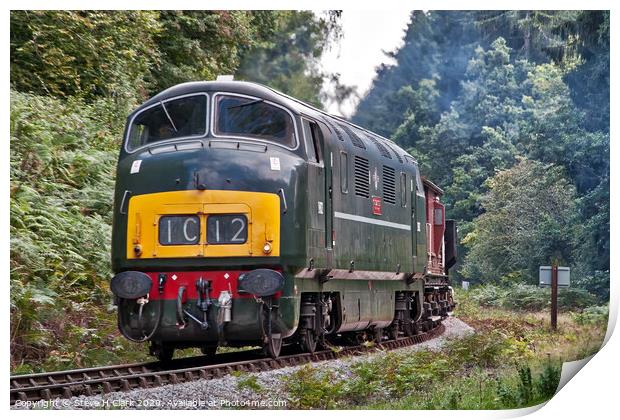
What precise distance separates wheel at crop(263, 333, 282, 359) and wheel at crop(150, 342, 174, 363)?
112 centimetres

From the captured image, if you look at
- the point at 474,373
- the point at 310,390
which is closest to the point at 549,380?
the point at 474,373

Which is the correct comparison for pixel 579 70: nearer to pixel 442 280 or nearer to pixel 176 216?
pixel 176 216

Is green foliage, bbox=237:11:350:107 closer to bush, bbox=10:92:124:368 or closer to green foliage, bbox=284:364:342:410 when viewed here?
bush, bbox=10:92:124:368

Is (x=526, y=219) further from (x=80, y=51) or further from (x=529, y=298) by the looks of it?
(x=80, y=51)

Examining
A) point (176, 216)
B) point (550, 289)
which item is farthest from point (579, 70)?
point (176, 216)

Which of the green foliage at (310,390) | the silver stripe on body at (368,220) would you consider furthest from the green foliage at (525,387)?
the silver stripe on body at (368,220)

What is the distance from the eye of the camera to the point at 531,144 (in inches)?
512

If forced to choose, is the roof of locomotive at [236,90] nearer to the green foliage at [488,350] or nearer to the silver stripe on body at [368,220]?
the silver stripe on body at [368,220]

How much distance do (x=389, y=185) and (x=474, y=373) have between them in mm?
4270

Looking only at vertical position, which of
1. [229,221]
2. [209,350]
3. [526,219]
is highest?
[526,219]

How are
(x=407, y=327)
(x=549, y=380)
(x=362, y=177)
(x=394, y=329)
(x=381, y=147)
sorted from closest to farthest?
(x=549, y=380) → (x=362, y=177) → (x=381, y=147) → (x=394, y=329) → (x=407, y=327)

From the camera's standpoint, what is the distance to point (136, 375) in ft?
36.3

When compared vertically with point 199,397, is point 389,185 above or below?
above

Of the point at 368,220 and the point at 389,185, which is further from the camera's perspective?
the point at 389,185
